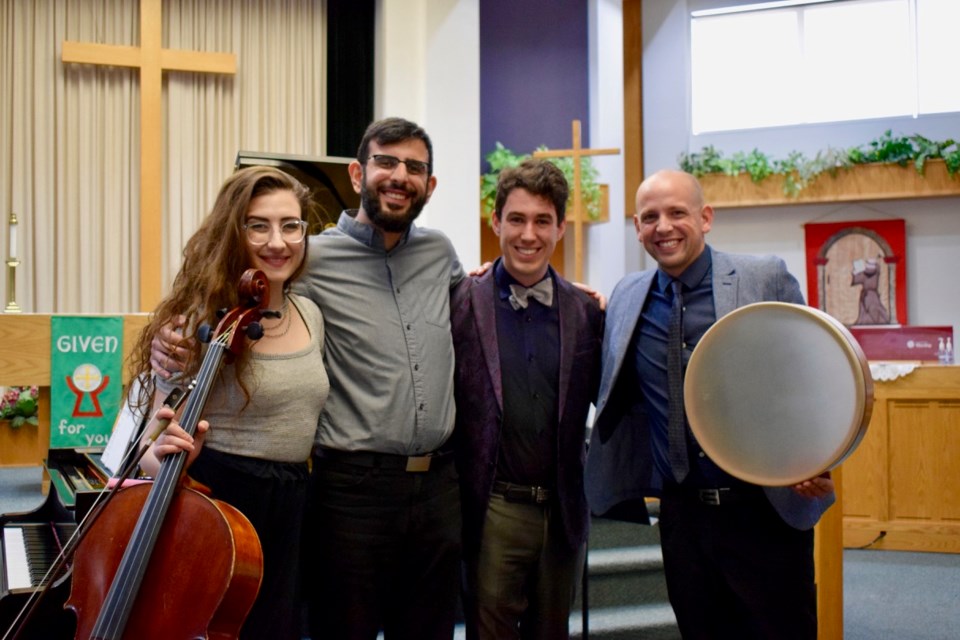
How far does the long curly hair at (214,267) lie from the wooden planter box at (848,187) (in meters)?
6.59

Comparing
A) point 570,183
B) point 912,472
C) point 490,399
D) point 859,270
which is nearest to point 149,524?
point 490,399

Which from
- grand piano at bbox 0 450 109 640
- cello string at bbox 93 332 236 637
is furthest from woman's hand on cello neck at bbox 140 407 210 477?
grand piano at bbox 0 450 109 640

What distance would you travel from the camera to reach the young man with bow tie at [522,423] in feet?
7.37

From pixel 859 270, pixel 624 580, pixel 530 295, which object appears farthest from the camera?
pixel 859 270

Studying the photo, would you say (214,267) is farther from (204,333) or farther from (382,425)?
→ (382,425)

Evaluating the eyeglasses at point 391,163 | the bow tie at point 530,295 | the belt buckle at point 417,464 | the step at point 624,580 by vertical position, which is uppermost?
the eyeglasses at point 391,163

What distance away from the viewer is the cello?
1.50 meters

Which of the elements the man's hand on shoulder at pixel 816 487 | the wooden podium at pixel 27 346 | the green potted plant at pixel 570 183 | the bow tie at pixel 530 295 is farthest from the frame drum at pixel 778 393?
the green potted plant at pixel 570 183

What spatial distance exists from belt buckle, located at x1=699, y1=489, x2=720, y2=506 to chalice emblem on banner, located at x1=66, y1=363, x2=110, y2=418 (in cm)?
298

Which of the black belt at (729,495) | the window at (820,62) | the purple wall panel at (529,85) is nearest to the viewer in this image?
the black belt at (729,495)

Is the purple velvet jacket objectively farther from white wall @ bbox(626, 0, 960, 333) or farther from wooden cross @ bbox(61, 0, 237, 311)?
white wall @ bbox(626, 0, 960, 333)

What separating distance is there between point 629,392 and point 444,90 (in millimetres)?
4250

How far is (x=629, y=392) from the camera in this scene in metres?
2.43

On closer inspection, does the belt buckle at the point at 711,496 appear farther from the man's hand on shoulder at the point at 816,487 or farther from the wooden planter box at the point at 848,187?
the wooden planter box at the point at 848,187
